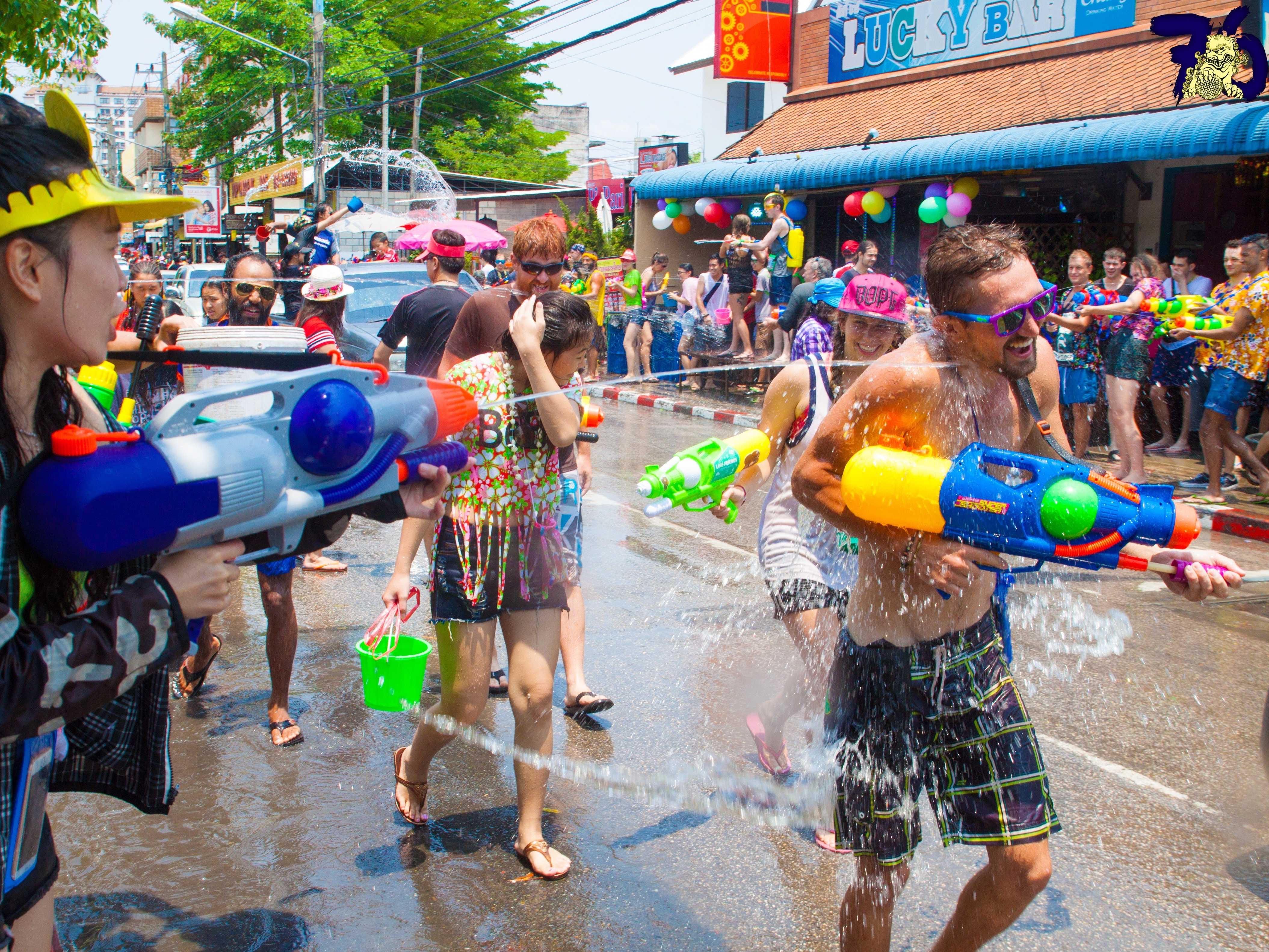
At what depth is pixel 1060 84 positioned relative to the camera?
14.7m

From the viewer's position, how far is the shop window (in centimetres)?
3600

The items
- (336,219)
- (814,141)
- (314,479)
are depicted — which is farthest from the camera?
(814,141)

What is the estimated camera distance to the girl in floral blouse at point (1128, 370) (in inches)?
359

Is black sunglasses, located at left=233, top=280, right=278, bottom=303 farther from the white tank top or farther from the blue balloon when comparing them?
the blue balloon

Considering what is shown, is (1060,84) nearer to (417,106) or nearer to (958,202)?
(958,202)

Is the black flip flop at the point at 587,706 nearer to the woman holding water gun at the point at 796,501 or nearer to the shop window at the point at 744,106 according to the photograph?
the woman holding water gun at the point at 796,501

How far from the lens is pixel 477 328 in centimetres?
445

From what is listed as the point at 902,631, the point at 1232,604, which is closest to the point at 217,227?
the point at 1232,604

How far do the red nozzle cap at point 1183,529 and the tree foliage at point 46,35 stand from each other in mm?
11760

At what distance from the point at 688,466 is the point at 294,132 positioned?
41.0 meters

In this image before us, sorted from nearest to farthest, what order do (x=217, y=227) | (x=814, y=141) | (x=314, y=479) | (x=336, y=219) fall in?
(x=314, y=479)
(x=336, y=219)
(x=814, y=141)
(x=217, y=227)

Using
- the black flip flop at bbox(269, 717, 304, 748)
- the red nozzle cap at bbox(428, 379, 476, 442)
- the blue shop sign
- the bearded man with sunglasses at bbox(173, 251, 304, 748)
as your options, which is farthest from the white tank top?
the blue shop sign

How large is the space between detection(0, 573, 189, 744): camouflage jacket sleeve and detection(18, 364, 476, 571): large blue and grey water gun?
89 mm

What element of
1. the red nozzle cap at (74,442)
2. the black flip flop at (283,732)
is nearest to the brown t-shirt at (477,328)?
the black flip flop at (283,732)
